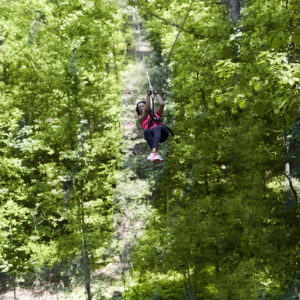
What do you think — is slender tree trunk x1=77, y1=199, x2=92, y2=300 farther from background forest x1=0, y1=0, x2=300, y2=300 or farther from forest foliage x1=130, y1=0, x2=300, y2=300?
forest foliage x1=130, y1=0, x2=300, y2=300

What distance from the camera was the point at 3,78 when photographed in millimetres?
16906

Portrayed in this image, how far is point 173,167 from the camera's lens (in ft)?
44.2

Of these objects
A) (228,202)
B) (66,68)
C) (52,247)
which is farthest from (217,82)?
(52,247)

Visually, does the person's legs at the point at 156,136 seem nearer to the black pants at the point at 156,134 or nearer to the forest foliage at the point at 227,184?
the black pants at the point at 156,134

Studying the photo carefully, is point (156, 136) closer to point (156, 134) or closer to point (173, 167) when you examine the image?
point (156, 134)

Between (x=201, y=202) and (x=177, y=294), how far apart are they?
5264 millimetres

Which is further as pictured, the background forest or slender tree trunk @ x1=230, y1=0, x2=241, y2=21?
the background forest

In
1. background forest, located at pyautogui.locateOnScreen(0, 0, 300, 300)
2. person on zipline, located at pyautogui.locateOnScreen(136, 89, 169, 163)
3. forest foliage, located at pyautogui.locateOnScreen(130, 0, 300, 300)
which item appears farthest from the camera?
background forest, located at pyautogui.locateOnScreen(0, 0, 300, 300)

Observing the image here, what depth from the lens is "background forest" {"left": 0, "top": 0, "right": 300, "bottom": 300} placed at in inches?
333

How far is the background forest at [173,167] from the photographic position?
846 cm

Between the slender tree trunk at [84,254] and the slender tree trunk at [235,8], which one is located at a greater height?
the slender tree trunk at [235,8]

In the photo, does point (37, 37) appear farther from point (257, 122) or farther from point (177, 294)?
point (177, 294)

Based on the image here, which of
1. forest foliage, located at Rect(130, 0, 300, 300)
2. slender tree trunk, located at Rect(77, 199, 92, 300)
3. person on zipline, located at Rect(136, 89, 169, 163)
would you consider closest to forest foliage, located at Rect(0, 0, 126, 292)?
slender tree trunk, located at Rect(77, 199, 92, 300)

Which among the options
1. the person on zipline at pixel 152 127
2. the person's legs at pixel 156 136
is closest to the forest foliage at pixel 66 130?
the person on zipline at pixel 152 127
